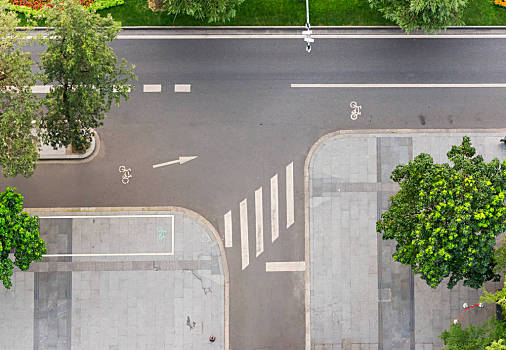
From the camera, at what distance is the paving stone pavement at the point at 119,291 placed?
39.9 meters

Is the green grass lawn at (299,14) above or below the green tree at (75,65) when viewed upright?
above

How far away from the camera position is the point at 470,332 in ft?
119

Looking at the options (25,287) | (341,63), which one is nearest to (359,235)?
(341,63)

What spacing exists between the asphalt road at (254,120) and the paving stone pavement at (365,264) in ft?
4.27

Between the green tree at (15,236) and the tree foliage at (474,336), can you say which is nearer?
the green tree at (15,236)

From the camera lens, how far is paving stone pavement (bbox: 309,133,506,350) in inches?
1601

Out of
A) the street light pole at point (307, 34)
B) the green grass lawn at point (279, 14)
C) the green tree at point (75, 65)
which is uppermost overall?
the green grass lawn at point (279, 14)

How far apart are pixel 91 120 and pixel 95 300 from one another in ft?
45.9

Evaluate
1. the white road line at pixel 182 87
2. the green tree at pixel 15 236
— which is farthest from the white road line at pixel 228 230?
the green tree at pixel 15 236

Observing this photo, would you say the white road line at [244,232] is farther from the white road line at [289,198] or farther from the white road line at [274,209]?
the white road line at [289,198]

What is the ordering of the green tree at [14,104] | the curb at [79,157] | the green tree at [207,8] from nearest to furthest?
the green tree at [14,104], the green tree at [207,8], the curb at [79,157]

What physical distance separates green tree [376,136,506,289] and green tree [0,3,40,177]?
947 inches

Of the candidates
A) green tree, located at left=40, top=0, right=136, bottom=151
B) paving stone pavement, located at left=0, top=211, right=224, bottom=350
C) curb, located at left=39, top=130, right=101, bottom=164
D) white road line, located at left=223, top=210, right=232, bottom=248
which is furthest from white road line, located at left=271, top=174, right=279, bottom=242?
curb, located at left=39, top=130, right=101, bottom=164

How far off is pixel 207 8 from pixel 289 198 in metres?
15.3
